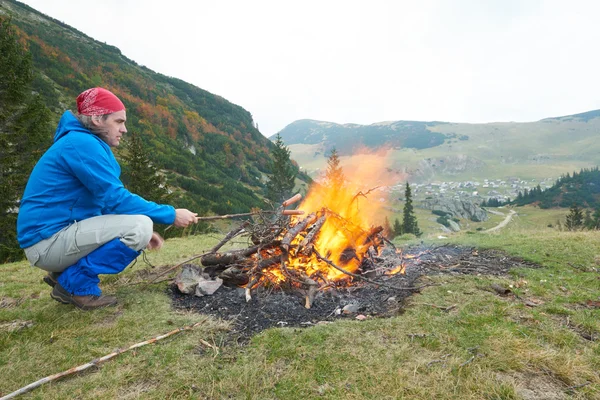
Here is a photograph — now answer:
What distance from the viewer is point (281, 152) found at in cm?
3556

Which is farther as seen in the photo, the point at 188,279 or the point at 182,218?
the point at 188,279

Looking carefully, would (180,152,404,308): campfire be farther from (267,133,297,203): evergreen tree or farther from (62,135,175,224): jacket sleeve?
(267,133,297,203): evergreen tree

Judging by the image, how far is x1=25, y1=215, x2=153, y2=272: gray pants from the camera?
269 cm

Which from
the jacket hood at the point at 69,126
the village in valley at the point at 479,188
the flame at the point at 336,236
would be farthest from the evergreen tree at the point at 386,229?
the village in valley at the point at 479,188

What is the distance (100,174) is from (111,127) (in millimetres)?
605

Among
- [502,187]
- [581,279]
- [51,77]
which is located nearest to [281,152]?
[51,77]

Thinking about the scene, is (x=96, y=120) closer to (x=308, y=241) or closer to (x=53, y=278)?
(x=53, y=278)

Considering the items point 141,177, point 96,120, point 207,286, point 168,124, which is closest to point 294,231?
point 207,286

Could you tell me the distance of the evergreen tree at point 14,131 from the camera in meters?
9.68

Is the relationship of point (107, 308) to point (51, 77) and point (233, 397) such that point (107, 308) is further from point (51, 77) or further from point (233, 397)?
point (51, 77)

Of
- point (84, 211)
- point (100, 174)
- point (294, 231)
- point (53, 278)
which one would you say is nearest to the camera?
point (100, 174)

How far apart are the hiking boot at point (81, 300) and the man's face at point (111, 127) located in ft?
5.43

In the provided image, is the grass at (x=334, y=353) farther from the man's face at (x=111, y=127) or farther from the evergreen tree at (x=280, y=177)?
the evergreen tree at (x=280, y=177)

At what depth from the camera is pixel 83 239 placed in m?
2.71
